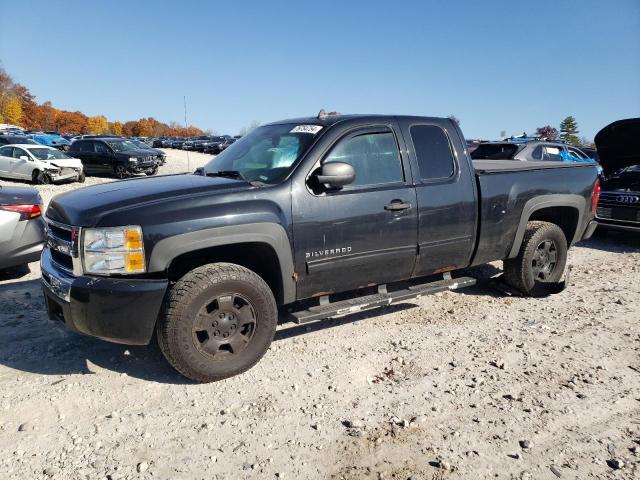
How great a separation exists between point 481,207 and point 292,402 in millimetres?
2589

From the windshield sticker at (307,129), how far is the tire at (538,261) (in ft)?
8.67

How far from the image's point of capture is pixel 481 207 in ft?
15.1

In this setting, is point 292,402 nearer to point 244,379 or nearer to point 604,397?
point 244,379

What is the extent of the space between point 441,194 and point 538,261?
183cm

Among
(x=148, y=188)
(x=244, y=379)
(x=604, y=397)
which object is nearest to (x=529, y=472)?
(x=604, y=397)

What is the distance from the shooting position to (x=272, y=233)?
3533 millimetres

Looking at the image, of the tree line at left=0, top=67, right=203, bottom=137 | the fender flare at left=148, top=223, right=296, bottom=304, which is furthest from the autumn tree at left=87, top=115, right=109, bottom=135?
the fender flare at left=148, top=223, right=296, bottom=304

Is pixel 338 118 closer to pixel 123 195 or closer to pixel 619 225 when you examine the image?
pixel 123 195

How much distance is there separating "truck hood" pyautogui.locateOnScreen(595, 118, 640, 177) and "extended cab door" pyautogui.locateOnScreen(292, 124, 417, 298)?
620cm

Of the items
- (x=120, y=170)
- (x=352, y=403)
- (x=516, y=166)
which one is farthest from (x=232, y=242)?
(x=120, y=170)

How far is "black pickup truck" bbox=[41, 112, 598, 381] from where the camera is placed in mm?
3209

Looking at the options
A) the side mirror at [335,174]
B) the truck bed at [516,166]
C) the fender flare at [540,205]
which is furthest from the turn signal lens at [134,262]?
the fender flare at [540,205]

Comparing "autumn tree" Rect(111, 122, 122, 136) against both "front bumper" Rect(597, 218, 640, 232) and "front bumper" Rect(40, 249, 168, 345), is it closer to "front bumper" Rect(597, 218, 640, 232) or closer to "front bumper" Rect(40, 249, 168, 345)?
"front bumper" Rect(597, 218, 640, 232)

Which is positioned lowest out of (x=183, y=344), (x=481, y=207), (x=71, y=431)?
(x=71, y=431)
